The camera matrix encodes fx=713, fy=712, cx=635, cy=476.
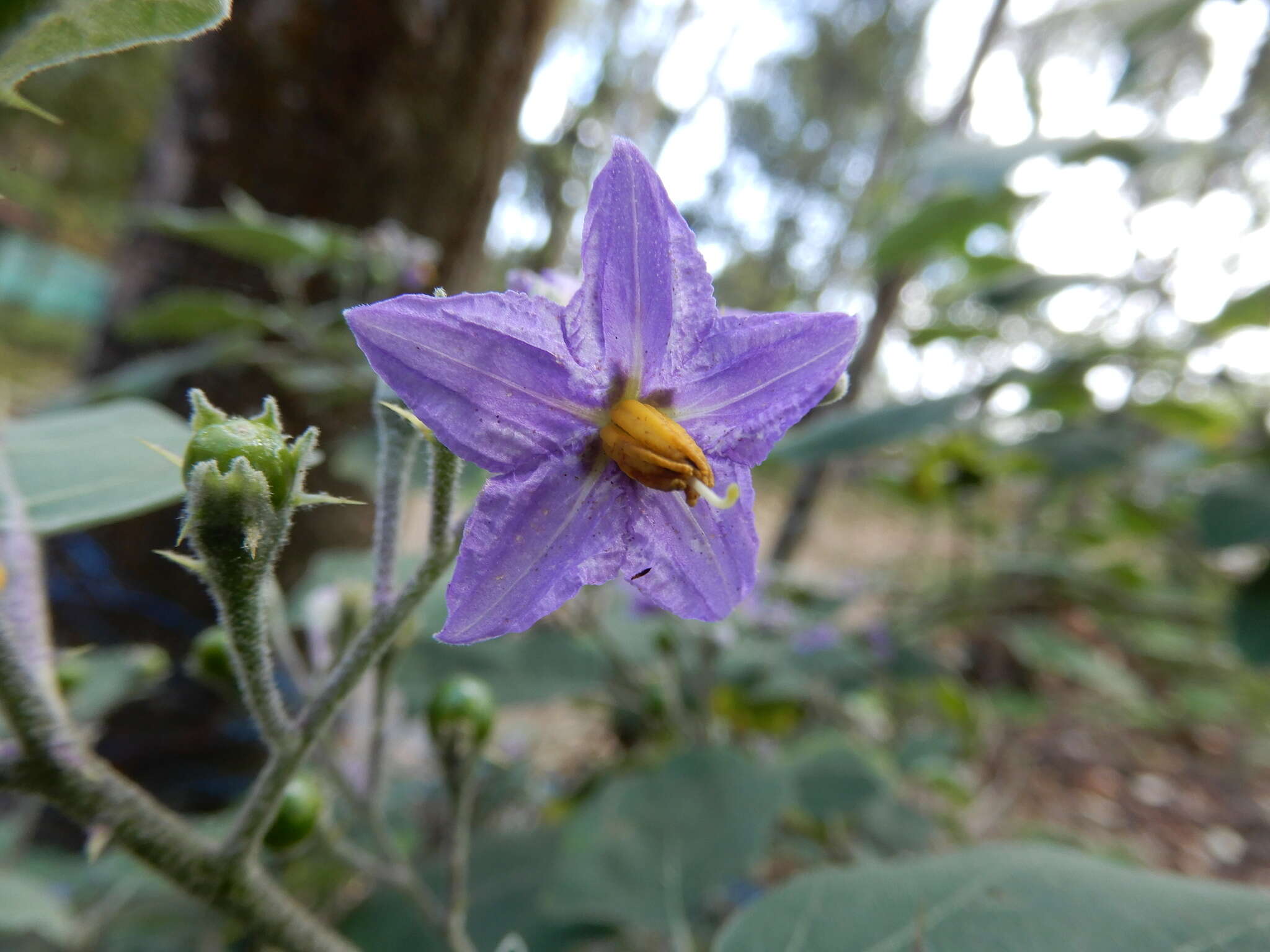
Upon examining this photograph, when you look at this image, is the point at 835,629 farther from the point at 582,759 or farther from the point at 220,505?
the point at 220,505

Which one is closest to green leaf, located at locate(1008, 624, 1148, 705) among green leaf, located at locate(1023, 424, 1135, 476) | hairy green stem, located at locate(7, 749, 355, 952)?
green leaf, located at locate(1023, 424, 1135, 476)

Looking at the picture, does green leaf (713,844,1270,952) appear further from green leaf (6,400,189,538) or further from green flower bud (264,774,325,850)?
green leaf (6,400,189,538)

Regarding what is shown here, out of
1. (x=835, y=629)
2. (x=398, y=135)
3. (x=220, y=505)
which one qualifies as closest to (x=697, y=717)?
(x=835, y=629)

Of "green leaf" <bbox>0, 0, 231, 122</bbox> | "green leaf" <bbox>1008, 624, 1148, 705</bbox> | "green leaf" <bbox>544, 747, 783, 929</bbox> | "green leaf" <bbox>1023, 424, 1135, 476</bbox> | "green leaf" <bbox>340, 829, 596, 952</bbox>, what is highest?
"green leaf" <bbox>0, 0, 231, 122</bbox>

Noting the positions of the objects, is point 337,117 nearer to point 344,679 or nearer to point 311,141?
point 311,141

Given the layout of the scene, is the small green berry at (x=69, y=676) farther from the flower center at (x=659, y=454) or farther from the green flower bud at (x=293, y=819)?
the flower center at (x=659, y=454)

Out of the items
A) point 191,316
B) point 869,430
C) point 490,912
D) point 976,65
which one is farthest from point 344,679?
point 976,65
